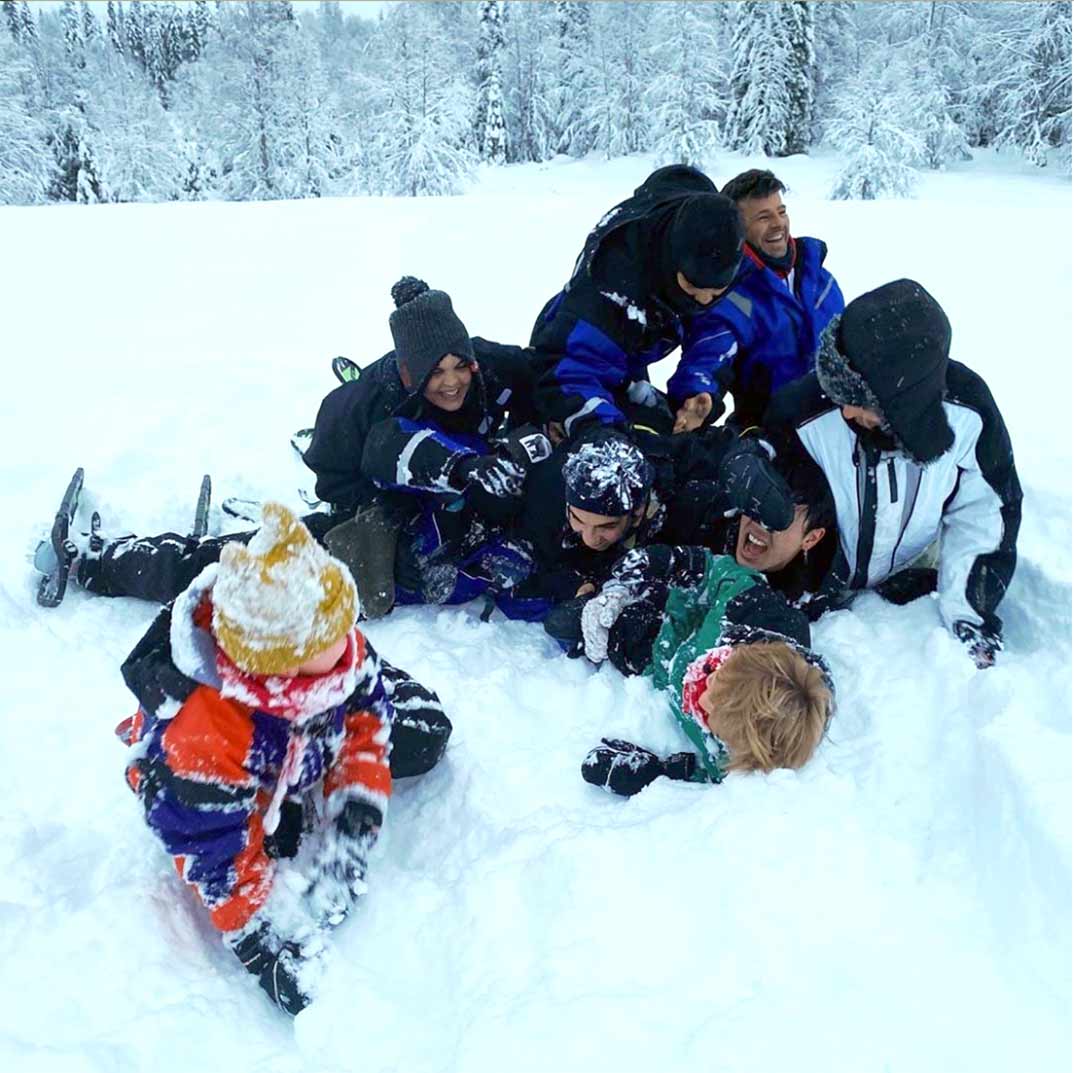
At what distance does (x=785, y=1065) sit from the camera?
1418 millimetres

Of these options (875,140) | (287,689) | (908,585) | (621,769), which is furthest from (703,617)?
(875,140)

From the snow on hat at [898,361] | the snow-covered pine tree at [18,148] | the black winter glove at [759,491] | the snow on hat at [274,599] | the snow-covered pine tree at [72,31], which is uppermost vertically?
the snow-covered pine tree at [72,31]

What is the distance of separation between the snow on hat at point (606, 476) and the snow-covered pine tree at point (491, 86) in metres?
27.5

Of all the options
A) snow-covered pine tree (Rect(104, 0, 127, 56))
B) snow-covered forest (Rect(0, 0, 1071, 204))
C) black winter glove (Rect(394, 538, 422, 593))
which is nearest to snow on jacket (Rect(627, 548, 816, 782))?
black winter glove (Rect(394, 538, 422, 593))

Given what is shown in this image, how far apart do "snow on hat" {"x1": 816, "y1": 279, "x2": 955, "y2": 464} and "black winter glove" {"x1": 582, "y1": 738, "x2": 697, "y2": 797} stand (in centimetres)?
115

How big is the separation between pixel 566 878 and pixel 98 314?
243 inches

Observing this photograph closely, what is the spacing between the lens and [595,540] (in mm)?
3014

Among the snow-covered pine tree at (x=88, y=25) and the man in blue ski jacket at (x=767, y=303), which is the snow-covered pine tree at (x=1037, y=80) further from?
the snow-covered pine tree at (x=88, y=25)

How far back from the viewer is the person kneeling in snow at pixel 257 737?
1779 mm

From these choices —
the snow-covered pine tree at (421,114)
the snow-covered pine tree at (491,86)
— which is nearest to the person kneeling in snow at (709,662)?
the snow-covered pine tree at (421,114)

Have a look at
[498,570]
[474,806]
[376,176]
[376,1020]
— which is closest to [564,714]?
[474,806]

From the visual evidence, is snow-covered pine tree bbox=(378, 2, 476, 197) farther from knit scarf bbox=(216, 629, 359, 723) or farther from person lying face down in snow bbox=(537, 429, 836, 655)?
knit scarf bbox=(216, 629, 359, 723)

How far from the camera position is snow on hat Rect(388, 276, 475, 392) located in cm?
299

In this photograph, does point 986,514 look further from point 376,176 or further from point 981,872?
point 376,176
